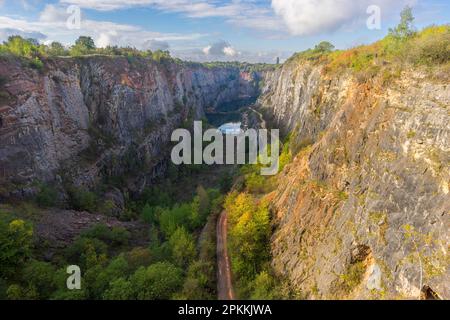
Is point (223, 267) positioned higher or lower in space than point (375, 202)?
lower

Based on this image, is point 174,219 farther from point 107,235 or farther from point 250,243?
point 250,243

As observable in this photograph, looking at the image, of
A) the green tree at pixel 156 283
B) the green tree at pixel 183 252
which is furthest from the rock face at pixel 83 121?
the green tree at pixel 156 283

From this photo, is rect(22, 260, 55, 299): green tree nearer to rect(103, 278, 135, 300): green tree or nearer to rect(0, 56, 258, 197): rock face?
rect(103, 278, 135, 300): green tree

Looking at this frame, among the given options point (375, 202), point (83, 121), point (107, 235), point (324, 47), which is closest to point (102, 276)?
point (107, 235)

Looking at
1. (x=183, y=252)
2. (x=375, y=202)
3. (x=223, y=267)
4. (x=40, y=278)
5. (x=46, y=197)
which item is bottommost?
(x=223, y=267)

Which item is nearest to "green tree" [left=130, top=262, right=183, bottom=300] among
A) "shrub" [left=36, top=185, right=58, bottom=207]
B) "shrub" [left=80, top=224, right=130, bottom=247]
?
"shrub" [left=80, top=224, right=130, bottom=247]
